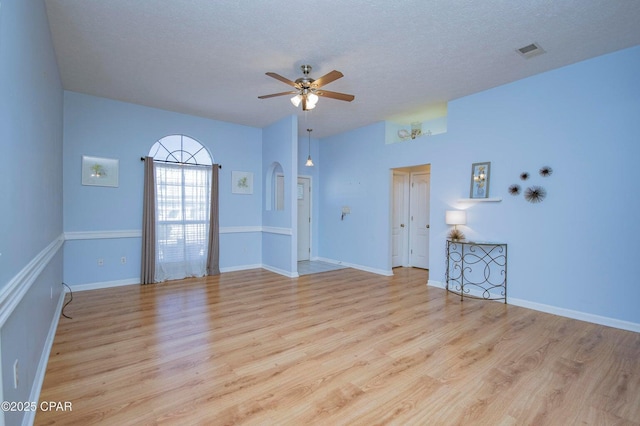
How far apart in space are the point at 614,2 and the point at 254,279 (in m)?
5.66

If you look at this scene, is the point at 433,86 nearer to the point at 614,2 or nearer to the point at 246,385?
the point at 614,2

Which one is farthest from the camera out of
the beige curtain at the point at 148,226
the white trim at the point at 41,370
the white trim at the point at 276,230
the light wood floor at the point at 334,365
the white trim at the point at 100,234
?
the white trim at the point at 276,230

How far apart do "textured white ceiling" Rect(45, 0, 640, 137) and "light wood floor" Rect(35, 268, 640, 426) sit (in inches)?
122

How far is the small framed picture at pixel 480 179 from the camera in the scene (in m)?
4.34

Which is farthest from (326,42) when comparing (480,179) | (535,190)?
(535,190)

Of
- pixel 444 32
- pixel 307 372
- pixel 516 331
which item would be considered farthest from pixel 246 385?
pixel 444 32

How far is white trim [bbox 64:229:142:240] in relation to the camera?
178 inches

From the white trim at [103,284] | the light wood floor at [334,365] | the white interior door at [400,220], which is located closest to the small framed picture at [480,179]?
the light wood floor at [334,365]

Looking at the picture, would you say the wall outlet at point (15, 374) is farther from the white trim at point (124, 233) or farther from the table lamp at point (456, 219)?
the table lamp at point (456, 219)

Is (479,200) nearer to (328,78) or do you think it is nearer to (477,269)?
(477,269)

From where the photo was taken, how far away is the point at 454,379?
2.26 m

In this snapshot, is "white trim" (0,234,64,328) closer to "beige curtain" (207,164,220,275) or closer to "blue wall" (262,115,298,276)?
"beige curtain" (207,164,220,275)

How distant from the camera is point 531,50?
10.6 ft

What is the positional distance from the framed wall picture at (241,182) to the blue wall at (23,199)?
136 inches
